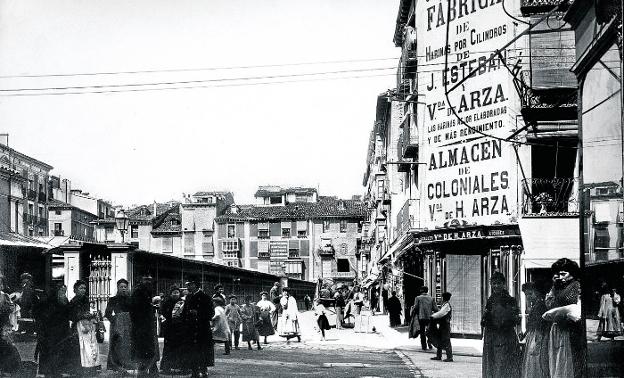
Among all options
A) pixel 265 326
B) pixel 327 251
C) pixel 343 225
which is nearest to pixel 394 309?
pixel 265 326

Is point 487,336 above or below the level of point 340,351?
above

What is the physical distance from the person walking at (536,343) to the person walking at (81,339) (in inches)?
257

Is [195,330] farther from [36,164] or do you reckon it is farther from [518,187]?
[36,164]

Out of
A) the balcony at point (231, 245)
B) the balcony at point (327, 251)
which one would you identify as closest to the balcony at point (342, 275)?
the balcony at point (327, 251)

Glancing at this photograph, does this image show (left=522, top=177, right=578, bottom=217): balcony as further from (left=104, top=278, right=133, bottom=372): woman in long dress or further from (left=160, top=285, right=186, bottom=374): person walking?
(left=104, top=278, right=133, bottom=372): woman in long dress

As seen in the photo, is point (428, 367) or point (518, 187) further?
point (518, 187)

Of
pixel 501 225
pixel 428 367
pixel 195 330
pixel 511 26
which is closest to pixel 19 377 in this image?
pixel 195 330

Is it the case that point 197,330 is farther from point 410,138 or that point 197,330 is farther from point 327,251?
point 327,251

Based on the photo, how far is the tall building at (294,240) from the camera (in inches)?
3435

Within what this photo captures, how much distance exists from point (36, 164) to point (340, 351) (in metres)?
54.4

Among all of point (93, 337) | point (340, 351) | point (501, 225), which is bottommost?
point (340, 351)

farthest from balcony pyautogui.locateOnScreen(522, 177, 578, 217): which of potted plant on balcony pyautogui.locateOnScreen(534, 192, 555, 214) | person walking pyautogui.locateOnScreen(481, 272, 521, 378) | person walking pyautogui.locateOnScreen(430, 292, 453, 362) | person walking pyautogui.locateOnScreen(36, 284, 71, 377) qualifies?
person walking pyautogui.locateOnScreen(36, 284, 71, 377)

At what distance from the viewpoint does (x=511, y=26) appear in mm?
23312

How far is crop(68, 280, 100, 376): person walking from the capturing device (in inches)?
483
